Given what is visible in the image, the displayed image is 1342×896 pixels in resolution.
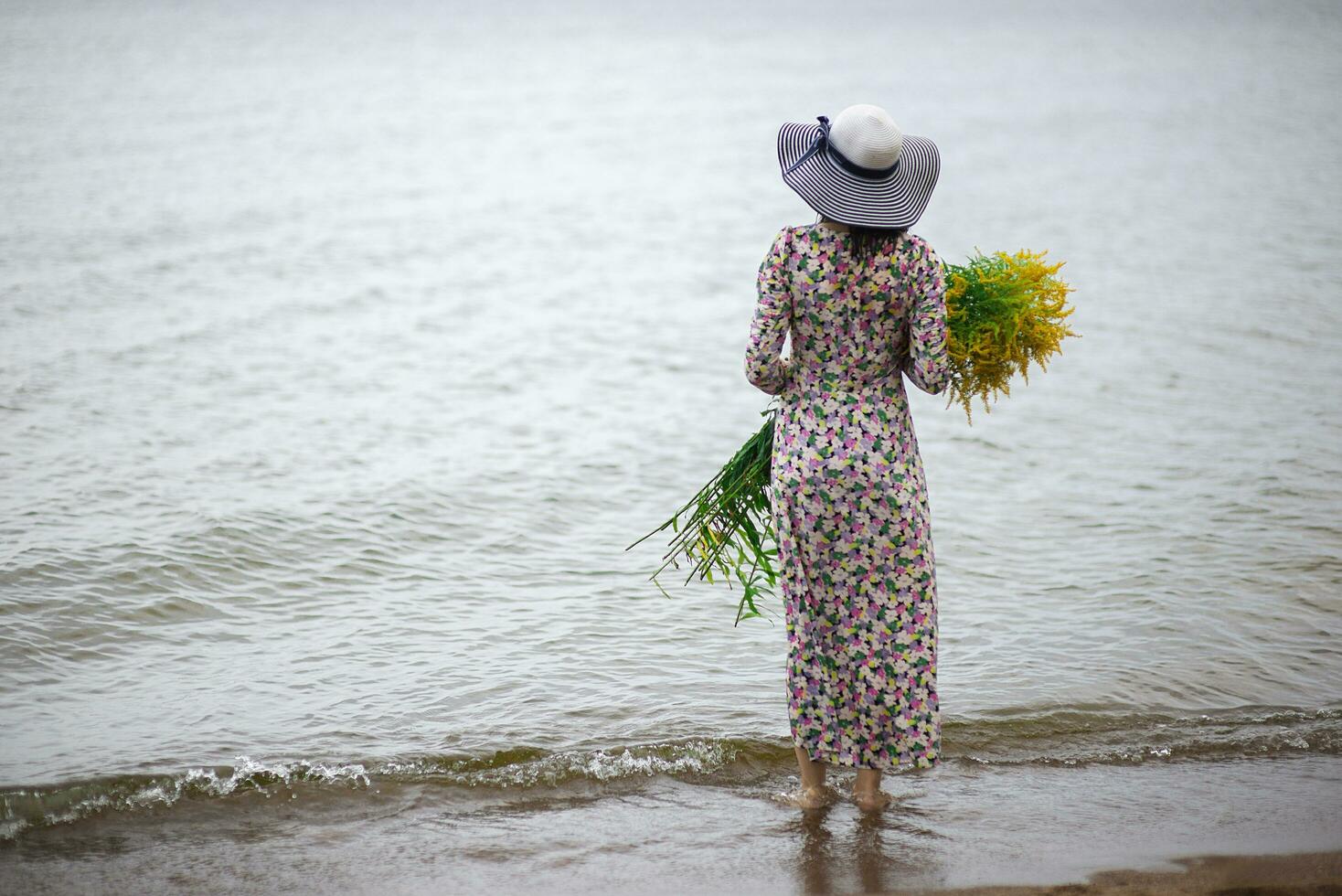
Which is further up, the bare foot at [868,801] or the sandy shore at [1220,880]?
the bare foot at [868,801]

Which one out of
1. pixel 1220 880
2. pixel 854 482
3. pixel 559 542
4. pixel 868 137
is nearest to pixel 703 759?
pixel 854 482

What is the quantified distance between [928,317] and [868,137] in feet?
1.54

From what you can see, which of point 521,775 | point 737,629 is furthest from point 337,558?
point 521,775

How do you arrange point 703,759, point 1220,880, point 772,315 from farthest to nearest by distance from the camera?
point 703,759 → point 772,315 → point 1220,880

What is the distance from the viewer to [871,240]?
328 centimetres

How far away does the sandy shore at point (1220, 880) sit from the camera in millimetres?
3156

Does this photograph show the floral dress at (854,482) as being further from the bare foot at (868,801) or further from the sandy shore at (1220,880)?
the sandy shore at (1220,880)

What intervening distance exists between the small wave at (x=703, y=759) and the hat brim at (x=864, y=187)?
5.82 feet

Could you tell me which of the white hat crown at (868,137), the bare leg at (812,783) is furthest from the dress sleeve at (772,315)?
the bare leg at (812,783)

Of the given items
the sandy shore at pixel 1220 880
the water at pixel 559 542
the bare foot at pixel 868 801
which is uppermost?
the water at pixel 559 542

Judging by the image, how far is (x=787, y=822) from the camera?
3643 millimetres

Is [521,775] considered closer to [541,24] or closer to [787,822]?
[787,822]

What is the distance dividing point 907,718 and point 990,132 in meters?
22.6

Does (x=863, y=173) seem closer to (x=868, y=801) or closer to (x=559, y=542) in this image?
(x=868, y=801)
